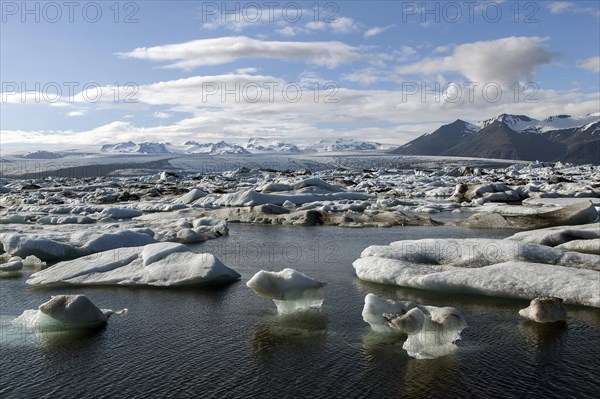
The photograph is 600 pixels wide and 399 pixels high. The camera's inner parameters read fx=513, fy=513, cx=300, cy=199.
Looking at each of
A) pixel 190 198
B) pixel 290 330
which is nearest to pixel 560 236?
pixel 290 330

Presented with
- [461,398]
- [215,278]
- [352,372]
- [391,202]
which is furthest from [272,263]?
[391,202]

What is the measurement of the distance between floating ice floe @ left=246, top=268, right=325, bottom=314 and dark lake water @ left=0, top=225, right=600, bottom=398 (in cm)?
34

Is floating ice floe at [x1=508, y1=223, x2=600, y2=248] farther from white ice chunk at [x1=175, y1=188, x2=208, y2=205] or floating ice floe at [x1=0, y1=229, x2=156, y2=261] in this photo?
white ice chunk at [x1=175, y1=188, x2=208, y2=205]

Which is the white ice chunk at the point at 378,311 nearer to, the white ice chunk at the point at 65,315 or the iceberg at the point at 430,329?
the iceberg at the point at 430,329

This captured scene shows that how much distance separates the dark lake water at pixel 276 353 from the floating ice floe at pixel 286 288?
336 millimetres

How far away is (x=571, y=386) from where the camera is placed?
6637mm

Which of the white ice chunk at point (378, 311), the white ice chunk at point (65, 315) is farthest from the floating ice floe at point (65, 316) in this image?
the white ice chunk at point (378, 311)

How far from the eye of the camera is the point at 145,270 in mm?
12359

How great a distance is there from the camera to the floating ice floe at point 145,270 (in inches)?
470

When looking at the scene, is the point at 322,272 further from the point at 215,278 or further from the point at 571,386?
the point at 571,386

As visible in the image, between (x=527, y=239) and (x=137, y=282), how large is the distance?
1120cm

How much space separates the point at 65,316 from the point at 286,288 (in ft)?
13.0

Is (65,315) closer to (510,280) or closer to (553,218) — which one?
(510,280)

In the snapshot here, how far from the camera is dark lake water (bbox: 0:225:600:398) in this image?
6.73m
